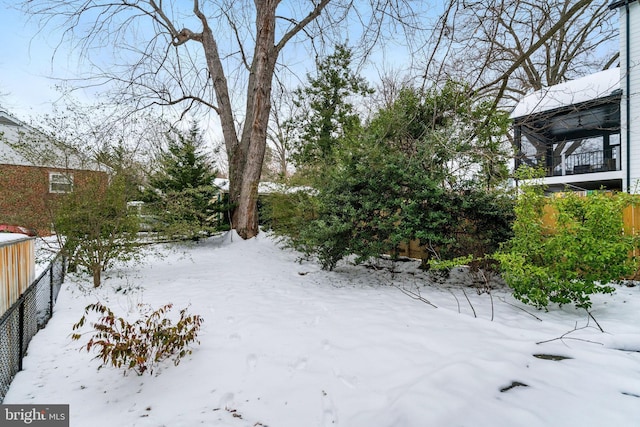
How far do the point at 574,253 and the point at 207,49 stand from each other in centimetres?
1123

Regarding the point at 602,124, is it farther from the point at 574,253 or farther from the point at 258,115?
the point at 258,115

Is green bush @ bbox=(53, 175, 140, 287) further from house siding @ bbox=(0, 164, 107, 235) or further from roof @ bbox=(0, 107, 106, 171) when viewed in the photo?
roof @ bbox=(0, 107, 106, 171)

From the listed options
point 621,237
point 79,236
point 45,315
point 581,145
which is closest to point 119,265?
point 79,236

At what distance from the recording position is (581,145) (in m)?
13.1

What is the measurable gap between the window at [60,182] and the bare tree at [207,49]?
11.9 ft

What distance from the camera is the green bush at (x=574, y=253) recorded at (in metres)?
3.20

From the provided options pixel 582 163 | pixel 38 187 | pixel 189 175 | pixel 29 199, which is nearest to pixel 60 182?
pixel 38 187

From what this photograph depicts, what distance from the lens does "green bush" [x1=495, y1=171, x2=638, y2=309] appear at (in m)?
3.20

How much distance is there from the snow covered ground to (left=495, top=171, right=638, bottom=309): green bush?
33 centimetres

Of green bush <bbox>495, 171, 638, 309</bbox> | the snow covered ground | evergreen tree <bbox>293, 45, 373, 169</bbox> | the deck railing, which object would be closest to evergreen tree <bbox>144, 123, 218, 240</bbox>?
evergreen tree <bbox>293, 45, 373, 169</bbox>

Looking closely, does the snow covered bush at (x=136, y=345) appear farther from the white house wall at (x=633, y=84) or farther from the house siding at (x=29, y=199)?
the white house wall at (x=633, y=84)

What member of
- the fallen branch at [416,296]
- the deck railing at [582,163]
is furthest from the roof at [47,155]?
the deck railing at [582,163]

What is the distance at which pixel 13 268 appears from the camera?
298 cm

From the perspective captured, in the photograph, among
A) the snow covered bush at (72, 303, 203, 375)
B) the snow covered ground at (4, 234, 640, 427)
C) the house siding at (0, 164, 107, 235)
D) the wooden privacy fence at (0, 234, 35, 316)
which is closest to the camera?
the snow covered ground at (4, 234, 640, 427)
